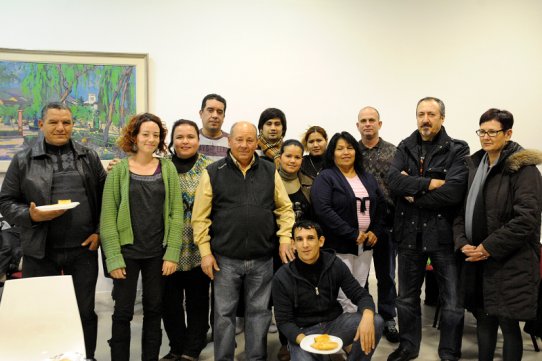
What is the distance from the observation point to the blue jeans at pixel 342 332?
2.36m

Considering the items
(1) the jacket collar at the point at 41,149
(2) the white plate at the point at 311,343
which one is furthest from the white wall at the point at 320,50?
(2) the white plate at the point at 311,343

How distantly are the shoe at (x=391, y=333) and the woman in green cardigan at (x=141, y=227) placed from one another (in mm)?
1583

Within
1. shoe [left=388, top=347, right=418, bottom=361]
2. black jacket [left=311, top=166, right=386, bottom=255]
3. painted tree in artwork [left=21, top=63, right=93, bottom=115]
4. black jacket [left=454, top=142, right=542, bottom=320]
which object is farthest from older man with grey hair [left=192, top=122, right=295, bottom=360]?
painted tree in artwork [left=21, top=63, right=93, bottom=115]

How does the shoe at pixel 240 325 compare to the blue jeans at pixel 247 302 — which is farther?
the shoe at pixel 240 325

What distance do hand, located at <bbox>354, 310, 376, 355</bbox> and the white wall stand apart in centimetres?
233

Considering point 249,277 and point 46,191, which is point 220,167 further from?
point 46,191

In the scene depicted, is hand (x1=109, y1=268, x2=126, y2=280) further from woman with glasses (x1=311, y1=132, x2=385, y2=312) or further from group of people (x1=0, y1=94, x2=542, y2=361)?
woman with glasses (x1=311, y1=132, x2=385, y2=312)

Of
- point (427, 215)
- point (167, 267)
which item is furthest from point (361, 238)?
point (167, 267)

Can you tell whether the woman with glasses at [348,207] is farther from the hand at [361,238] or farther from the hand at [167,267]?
the hand at [167,267]

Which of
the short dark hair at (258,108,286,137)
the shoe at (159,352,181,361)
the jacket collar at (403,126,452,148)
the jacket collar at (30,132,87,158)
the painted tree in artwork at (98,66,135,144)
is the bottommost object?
the shoe at (159,352,181,361)

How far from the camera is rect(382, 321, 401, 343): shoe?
125 inches

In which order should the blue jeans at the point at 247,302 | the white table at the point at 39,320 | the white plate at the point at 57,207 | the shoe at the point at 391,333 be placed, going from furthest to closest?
the shoe at the point at 391,333
the blue jeans at the point at 247,302
the white plate at the point at 57,207
the white table at the point at 39,320

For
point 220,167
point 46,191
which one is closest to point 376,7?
point 220,167

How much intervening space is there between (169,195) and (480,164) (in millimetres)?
1720
